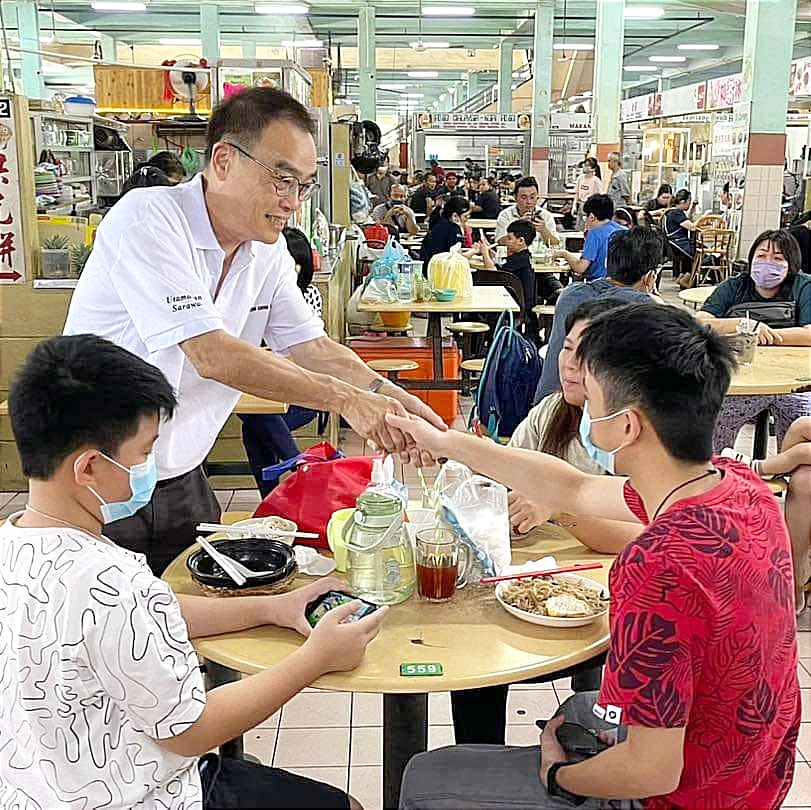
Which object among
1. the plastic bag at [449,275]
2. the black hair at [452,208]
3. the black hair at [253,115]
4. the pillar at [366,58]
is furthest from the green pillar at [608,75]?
the black hair at [253,115]

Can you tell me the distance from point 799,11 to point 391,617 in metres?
15.7

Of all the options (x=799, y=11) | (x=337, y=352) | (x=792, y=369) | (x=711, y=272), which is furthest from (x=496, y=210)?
(x=337, y=352)

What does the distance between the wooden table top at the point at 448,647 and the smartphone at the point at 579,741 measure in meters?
0.13

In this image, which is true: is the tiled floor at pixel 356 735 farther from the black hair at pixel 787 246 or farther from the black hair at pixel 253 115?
the black hair at pixel 787 246

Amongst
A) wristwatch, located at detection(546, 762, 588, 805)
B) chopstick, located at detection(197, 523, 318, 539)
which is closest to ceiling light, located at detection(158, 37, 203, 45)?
chopstick, located at detection(197, 523, 318, 539)

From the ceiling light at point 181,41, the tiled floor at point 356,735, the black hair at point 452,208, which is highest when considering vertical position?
the ceiling light at point 181,41

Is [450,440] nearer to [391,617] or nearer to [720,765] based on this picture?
[391,617]

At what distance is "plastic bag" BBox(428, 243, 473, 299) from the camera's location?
7.03m

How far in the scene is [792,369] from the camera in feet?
14.5

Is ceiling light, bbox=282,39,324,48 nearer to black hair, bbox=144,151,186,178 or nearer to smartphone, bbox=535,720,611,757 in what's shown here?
black hair, bbox=144,151,186,178

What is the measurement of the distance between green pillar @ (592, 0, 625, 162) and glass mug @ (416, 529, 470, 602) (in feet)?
51.8

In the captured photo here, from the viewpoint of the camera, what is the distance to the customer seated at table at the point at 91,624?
1.40 metres

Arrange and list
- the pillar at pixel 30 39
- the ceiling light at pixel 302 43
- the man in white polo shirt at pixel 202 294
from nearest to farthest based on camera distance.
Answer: the man in white polo shirt at pixel 202 294 → the pillar at pixel 30 39 → the ceiling light at pixel 302 43

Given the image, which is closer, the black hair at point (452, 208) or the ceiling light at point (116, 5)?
the black hair at point (452, 208)
